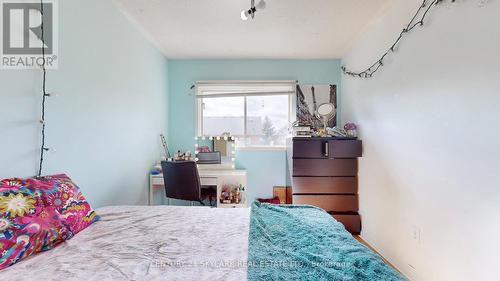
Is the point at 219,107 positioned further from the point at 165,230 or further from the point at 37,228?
the point at 37,228

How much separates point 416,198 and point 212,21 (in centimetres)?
233

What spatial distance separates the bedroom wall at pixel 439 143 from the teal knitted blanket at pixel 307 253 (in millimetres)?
800

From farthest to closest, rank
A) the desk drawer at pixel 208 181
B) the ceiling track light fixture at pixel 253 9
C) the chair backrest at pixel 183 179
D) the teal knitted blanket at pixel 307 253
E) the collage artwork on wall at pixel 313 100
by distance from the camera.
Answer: the collage artwork on wall at pixel 313 100
the desk drawer at pixel 208 181
the chair backrest at pixel 183 179
the ceiling track light fixture at pixel 253 9
the teal knitted blanket at pixel 307 253

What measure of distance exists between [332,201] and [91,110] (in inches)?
100

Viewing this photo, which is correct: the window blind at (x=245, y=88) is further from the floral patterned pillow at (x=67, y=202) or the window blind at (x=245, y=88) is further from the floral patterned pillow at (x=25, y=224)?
the floral patterned pillow at (x=25, y=224)

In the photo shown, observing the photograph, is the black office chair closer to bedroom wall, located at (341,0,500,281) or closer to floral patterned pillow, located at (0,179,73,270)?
floral patterned pillow, located at (0,179,73,270)

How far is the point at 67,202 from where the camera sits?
1229mm

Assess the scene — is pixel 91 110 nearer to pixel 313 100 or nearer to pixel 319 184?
pixel 319 184

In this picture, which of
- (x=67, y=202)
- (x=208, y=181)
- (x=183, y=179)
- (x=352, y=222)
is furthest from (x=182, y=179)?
(x=352, y=222)

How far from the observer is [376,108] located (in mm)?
2482

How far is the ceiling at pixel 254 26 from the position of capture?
2.14 metres

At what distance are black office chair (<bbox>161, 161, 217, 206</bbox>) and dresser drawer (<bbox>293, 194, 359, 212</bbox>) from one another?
1146 millimetres

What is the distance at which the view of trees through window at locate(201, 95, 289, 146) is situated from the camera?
11.6ft

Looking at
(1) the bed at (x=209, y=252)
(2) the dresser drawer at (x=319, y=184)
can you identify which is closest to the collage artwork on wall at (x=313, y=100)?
(2) the dresser drawer at (x=319, y=184)
